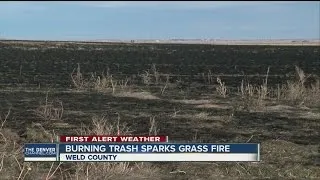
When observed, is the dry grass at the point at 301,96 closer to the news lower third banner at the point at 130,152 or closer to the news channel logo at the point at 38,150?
the news lower third banner at the point at 130,152

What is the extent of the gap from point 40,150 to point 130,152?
3.31ft

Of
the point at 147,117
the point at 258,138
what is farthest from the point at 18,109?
the point at 258,138

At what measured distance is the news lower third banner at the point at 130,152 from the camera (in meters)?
6.27

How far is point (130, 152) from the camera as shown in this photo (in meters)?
6.31

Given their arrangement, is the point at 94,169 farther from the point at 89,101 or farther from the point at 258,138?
the point at 89,101

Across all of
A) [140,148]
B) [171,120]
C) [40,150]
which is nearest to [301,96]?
[171,120]

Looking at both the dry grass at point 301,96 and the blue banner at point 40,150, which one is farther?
the dry grass at point 301,96

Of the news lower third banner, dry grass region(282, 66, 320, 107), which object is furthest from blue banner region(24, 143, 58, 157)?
dry grass region(282, 66, 320, 107)

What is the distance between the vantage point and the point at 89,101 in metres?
18.8

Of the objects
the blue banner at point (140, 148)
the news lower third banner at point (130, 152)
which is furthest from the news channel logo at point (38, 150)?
the blue banner at point (140, 148)

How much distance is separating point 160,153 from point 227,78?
83.5ft

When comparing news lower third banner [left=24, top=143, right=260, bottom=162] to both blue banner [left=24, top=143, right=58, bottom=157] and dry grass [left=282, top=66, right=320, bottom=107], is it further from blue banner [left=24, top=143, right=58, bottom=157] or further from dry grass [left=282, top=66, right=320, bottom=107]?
dry grass [left=282, top=66, right=320, bottom=107]

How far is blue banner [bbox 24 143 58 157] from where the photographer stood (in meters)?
6.31

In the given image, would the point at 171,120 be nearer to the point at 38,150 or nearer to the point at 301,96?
the point at 301,96
